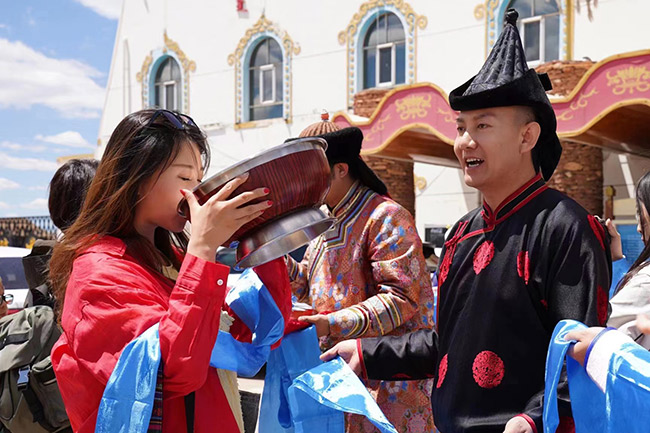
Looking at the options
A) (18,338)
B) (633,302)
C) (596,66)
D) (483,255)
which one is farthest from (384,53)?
(483,255)

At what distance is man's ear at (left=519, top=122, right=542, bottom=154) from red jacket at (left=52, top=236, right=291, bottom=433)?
2.96 feet

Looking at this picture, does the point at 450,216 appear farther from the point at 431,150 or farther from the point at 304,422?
the point at 304,422

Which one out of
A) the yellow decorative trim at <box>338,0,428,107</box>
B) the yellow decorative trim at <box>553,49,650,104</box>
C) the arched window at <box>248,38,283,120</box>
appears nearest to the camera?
the yellow decorative trim at <box>553,49,650,104</box>

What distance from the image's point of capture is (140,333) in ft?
4.89

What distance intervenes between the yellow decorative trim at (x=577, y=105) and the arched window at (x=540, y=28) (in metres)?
2.81

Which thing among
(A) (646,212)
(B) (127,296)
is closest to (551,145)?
(B) (127,296)

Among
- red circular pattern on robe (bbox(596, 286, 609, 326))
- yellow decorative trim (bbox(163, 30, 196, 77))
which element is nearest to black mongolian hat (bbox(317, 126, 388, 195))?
red circular pattern on robe (bbox(596, 286, 609, 326))

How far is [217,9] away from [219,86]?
190cm

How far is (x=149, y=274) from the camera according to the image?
65.5 inches

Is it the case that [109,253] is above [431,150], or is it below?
below

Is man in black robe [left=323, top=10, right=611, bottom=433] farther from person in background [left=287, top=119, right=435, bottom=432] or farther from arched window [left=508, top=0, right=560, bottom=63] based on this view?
arched window [left=508, top=0, right=560, bottom=63]

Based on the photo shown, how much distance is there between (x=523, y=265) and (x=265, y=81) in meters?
14.9

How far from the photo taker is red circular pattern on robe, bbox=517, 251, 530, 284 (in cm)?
170

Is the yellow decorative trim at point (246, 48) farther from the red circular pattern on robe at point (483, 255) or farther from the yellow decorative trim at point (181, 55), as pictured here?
the red circular pattern on robe at point (483, 255)
